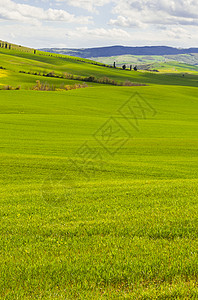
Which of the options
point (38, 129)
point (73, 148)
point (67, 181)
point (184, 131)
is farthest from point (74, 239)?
point (184, 131)

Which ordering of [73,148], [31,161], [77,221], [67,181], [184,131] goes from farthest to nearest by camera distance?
[184,131] → [73,148] → [31,161] → [67,181] → [77,221]

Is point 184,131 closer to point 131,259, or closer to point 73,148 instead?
point 73,148

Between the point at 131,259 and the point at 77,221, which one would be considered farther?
the point at 77,221

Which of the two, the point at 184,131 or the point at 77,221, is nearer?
the point at 77,221

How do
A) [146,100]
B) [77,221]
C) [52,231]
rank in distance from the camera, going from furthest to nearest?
[146,100], [77,221], [52,231]

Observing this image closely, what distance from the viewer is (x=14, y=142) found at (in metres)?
34.7

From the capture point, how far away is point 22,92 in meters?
92.1

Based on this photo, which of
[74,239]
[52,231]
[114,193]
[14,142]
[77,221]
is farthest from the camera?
[14,142]

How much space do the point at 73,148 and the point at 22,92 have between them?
219 ft

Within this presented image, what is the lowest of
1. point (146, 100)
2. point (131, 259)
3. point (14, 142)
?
point (14, 142)

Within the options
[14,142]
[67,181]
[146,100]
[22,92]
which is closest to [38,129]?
[14,142]

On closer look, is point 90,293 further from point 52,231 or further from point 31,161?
point 31,161

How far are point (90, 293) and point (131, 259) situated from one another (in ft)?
5.12

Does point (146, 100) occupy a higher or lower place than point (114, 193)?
higher
